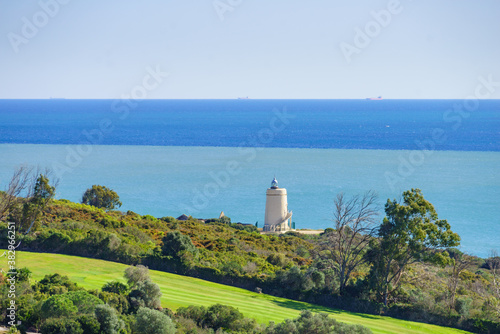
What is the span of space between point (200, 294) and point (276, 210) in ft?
74.5

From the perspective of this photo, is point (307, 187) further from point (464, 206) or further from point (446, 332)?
point (446, 332)

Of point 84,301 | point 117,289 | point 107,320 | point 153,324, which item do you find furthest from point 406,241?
point 84,301

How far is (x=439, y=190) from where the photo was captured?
2751 inches

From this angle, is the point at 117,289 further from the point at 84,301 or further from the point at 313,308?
the point at 313,308

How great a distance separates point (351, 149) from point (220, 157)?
3177cm

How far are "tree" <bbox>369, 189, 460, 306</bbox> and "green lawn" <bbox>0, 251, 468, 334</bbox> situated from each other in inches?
78.6

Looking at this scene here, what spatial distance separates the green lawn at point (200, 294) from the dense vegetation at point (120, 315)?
164 cm

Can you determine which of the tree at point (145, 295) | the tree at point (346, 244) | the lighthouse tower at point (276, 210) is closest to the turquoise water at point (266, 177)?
the lighthouse tower at point (276, 210)

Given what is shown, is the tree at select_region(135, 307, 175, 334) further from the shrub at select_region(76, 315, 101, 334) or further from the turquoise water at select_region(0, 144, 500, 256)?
the turquoise water at select_region(0, 144, 500, 256)

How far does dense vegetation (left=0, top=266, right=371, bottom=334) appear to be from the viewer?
1338cm

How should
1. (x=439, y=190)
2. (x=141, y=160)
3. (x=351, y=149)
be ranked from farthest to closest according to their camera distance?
1. (x=351, y=149)
2. (x=141, y=160)
3. (x=439, y=190)

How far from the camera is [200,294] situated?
1914 centimetres

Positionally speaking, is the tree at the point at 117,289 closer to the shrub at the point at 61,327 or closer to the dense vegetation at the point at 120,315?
the dense vegetation at the point at 120,315

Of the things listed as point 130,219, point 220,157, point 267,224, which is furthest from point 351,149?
point 130,219
